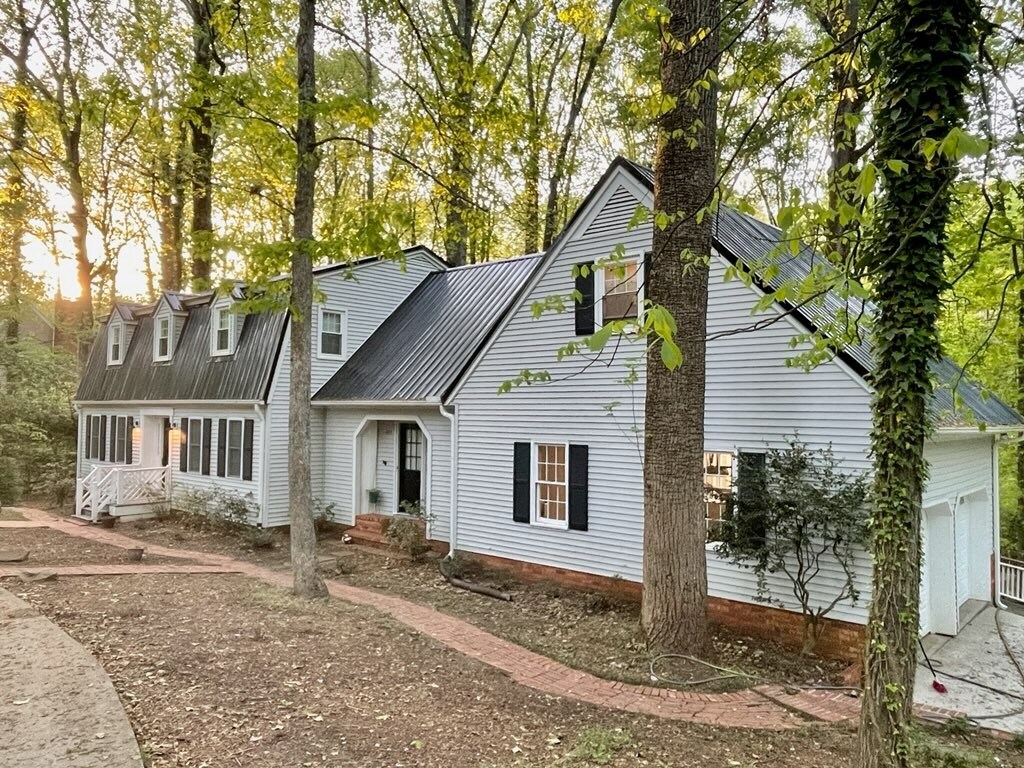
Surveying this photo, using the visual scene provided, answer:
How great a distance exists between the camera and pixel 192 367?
16953 millimetres

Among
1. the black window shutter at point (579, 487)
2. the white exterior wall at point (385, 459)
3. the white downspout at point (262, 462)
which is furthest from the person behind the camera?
the white downspout at point (262, 462)

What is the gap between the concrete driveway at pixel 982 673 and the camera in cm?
633

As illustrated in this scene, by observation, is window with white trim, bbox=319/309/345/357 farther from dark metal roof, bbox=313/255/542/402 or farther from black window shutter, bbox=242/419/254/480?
black window shutter, bbox=242/419/254/480

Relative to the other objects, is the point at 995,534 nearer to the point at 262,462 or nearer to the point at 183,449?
the point at 262,462

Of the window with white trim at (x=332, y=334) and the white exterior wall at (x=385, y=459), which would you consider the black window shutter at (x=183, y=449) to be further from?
the window with white trim at (x=332, y=334)

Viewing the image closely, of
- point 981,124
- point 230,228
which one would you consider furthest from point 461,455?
point 230,228

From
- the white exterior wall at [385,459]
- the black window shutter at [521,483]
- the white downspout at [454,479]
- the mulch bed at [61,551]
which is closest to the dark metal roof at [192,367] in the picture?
the white exterior wall at [385,459]

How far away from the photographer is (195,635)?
696 centimetres

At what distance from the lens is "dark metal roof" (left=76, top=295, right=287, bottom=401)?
1490 cm

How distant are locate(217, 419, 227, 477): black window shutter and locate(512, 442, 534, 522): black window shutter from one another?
8.76 m

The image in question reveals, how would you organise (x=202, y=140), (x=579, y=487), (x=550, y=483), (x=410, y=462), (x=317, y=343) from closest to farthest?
(x=579, y=487) < (x=550, y=483) < (x=410, y=462) < (x=317, y=343) < (x=202, y=140)

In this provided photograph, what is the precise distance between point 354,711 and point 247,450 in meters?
11.1

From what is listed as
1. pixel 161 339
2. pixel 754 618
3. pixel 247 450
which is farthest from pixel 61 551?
pixel 754 618

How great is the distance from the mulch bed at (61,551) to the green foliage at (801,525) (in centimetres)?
980
